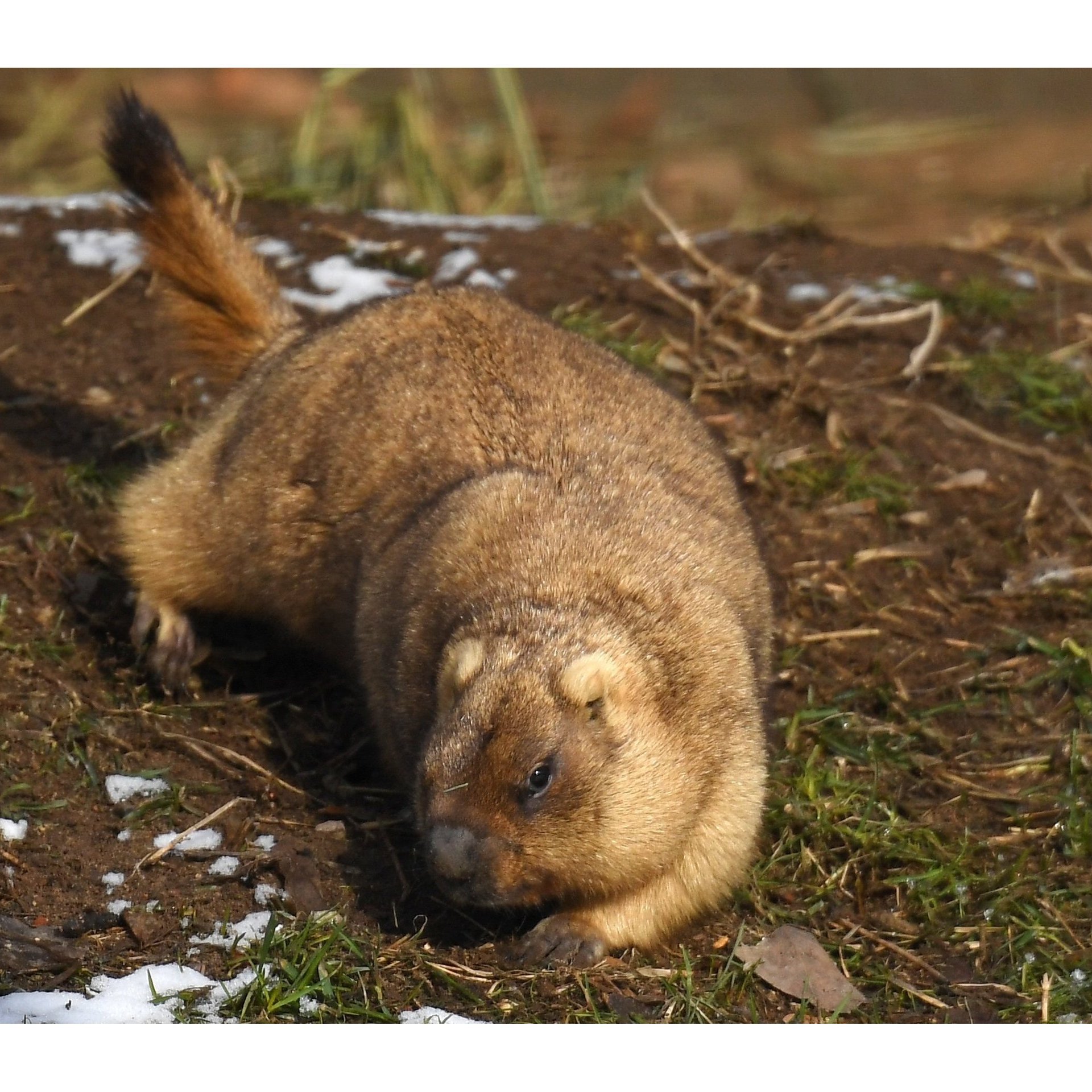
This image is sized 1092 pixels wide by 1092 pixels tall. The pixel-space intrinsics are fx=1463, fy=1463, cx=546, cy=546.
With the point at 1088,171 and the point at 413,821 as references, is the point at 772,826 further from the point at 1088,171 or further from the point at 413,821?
the point at 1088,171

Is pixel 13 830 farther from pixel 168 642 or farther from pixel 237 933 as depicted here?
pixel 168 642

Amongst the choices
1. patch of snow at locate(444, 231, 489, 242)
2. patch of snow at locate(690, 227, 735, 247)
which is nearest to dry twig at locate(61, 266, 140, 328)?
patch of snow at locate(444, 231, 489, 242)

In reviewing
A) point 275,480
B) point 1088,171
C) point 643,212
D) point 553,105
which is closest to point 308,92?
point 553,105

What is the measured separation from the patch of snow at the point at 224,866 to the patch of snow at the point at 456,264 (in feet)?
14.8

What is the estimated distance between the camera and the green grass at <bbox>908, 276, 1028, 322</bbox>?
29.8ft

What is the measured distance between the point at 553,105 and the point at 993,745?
912cm

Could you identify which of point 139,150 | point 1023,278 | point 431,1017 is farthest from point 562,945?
point 1023,278

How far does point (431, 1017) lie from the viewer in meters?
4.46

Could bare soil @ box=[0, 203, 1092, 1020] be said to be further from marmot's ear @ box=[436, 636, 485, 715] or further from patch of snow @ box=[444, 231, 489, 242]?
marmot's ear @ box=[436, 636, 485, 715]

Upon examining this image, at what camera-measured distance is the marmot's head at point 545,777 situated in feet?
14.8

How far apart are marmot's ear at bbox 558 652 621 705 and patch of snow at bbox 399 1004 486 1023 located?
1026 mm

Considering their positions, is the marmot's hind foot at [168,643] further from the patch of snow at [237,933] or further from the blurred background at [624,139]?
the blurred background at [624,139]

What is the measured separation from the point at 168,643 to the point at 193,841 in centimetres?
146

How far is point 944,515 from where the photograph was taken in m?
7.62
